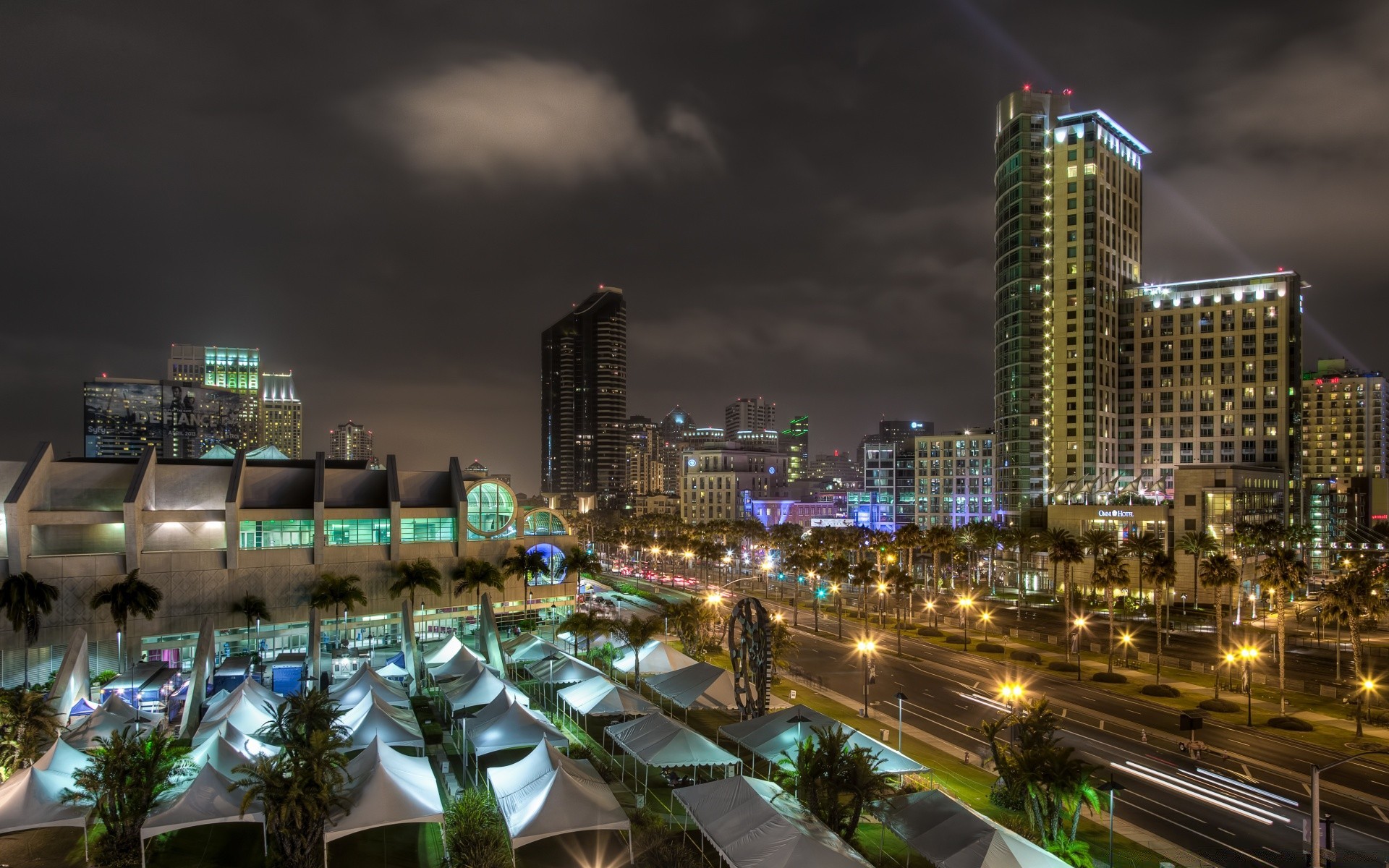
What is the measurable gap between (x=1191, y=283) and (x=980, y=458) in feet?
171

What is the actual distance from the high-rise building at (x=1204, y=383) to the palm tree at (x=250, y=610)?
12955 cm

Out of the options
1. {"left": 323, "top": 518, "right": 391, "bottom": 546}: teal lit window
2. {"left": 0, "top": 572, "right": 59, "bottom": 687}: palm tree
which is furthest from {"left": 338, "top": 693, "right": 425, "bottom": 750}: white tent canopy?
{"left": 323, "top": 518, "right": 391, "bottom": 546}: teal lit window

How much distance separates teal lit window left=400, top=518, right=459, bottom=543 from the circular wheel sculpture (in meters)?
43.2

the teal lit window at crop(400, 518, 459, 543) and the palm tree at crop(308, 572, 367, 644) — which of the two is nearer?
the palm tree at crop(308, 572, 367, 644)

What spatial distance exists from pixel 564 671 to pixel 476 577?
27142 mm

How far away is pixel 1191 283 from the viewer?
6063 inches

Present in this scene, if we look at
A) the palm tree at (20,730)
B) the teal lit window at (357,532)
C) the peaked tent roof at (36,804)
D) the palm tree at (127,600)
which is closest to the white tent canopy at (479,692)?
the palm tree at (20,730)

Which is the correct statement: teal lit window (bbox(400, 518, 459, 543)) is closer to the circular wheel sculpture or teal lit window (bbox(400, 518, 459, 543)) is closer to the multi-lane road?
the multi-lane road

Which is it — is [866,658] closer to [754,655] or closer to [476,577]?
[754,655]

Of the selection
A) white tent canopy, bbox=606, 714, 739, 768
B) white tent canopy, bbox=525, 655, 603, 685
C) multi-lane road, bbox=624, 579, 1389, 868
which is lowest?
multi-lane road, bbox=624, 579, 1389, 868

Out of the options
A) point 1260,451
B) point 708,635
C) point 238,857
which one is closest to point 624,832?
point 238,857

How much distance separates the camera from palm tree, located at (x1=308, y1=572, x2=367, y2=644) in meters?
71.9

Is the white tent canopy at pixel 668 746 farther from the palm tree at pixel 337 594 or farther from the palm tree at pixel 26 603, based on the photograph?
the palm tree at pixel 26 603

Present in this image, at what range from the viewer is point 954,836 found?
29094mm
